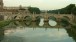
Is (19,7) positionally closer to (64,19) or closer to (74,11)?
(64,19)

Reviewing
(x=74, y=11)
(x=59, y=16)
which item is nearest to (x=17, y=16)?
(x=59, y=16)

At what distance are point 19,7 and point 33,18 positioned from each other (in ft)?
47.9

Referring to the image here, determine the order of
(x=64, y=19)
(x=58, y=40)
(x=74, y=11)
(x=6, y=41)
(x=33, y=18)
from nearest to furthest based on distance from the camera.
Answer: (x=6, y=41) < (x=58, y=40) < (x=74, y=11) < (x=33, y=18) < (x=64, y=19)

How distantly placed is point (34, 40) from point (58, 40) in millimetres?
2500

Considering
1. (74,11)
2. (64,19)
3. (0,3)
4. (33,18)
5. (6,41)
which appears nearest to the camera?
(6,41)

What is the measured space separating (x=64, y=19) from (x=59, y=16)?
4.45 m

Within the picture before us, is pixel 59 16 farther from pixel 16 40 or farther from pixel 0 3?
pixel 16 40

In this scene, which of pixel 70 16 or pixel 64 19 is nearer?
pixel 70 16

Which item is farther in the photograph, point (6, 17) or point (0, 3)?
point (0, 3)

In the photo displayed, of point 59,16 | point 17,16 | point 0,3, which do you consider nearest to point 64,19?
point 59,16

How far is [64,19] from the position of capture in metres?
60.1

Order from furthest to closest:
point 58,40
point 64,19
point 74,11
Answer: point 64,19
point 74,11
point 58,40

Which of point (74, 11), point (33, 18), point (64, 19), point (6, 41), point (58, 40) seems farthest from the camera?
point (64, 19)

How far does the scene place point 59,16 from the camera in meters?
55.9
